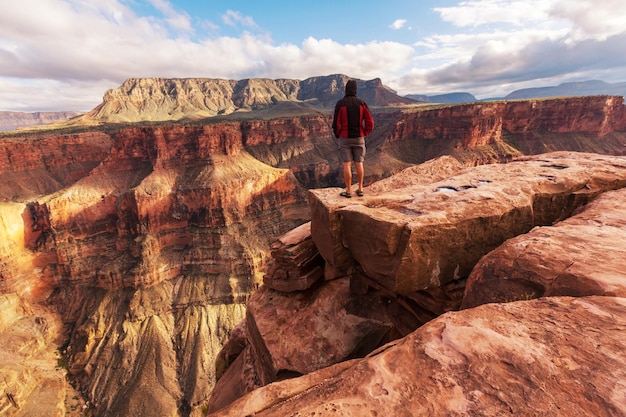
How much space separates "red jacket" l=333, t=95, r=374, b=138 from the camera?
7895 millimetres

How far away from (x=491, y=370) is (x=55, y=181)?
2788 inches

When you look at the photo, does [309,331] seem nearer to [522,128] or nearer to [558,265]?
[558,265]

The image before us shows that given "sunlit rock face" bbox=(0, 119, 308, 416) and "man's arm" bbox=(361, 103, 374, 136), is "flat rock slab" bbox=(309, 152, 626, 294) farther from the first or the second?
"sunlit rock face" bbox=(0, 119, 308, 416)

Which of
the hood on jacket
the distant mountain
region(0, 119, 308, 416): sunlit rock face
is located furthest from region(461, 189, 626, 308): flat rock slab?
the distant mountain

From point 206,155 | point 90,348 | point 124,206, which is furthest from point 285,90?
point 90,348

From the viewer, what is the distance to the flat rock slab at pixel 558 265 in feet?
12.9

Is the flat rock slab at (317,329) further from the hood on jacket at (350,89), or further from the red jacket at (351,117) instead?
the hood on jacket at (350,89)

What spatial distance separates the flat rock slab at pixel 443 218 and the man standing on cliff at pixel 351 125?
4.11ft

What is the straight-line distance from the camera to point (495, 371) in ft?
9.08

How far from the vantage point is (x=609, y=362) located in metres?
2.61

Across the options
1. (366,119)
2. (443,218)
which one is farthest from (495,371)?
(366,119)

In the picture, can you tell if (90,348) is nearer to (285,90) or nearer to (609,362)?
(609,362)

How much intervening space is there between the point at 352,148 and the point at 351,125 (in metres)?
0.69

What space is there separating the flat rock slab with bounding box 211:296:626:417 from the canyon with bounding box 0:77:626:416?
151mm
